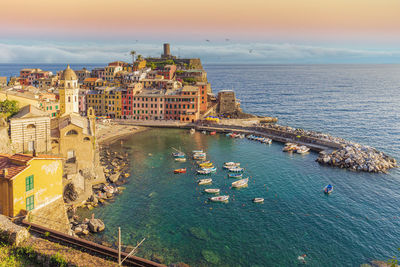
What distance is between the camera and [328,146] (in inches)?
2798

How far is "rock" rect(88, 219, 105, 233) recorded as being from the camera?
36031 millimetres

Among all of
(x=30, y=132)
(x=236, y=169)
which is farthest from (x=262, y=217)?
(x=30, y=132)

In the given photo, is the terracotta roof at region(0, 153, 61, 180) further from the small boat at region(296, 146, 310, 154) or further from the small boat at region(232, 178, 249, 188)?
the small boat at region(296, 146, 310, 154)

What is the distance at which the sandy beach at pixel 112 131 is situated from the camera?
257 ft

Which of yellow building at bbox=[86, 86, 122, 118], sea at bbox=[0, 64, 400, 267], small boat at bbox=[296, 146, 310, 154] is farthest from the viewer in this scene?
yellow building at bbox=[86, 86, 122, 118]

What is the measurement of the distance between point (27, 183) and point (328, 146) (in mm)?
64379

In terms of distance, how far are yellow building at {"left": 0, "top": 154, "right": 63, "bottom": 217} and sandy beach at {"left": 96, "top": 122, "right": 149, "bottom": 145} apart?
159ft

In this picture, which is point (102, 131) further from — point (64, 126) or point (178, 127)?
point (64, 126)

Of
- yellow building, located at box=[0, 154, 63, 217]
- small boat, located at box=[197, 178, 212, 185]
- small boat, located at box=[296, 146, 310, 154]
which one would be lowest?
small boat, located at box=[197, 178, 212, 185]

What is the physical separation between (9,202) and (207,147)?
53192mm

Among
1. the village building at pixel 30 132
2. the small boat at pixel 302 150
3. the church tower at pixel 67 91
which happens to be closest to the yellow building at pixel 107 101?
the church tower at pixel 67 91

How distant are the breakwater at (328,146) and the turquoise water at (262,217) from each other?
3045 mm

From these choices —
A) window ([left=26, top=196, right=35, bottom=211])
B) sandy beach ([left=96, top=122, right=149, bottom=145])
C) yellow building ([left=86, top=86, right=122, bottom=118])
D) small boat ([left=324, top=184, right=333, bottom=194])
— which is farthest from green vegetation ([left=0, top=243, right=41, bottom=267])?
yellow building ([left=86, top=86, right=122, bottom=118])

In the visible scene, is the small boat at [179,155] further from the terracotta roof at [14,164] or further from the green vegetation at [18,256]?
the green vegetation at [18,256]
